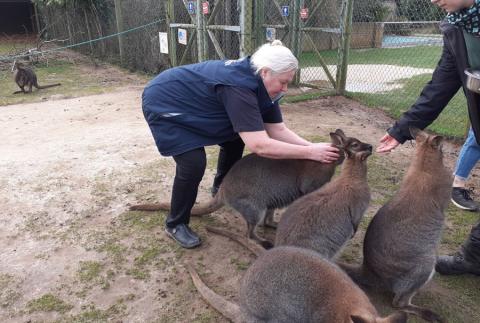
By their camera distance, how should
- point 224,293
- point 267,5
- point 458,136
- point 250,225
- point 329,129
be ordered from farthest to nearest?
1. point 267,5
2. point 329,129
3. point 458,136
4. point 250,225
5. point 224,293

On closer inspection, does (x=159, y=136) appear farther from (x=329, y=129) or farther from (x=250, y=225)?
(x=329, y=129)

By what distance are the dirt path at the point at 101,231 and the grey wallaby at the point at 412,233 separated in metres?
→ 0.45

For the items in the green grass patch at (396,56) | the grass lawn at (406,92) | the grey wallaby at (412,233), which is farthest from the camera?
the green grass patch at (396,56)

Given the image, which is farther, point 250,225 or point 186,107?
point 250,225

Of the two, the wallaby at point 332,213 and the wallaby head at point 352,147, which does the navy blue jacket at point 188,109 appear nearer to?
the wallaby head at point 352,147

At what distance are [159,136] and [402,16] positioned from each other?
340 inches

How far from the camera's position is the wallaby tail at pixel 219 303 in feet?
7.60

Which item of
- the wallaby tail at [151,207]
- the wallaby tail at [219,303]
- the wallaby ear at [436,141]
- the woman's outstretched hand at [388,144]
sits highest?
the wallaby ear at [436,141]

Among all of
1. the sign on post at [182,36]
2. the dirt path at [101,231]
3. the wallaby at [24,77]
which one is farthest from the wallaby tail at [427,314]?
the wallaby at [24,77]

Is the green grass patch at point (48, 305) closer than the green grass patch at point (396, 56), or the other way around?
the green grass patch at point (48, 305)

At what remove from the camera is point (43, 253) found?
3.06 m

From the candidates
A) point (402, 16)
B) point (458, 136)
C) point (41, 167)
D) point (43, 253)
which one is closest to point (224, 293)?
point (43, 253)

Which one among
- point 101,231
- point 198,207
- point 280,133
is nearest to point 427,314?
point 280,133

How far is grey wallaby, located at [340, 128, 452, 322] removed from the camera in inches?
90.0
